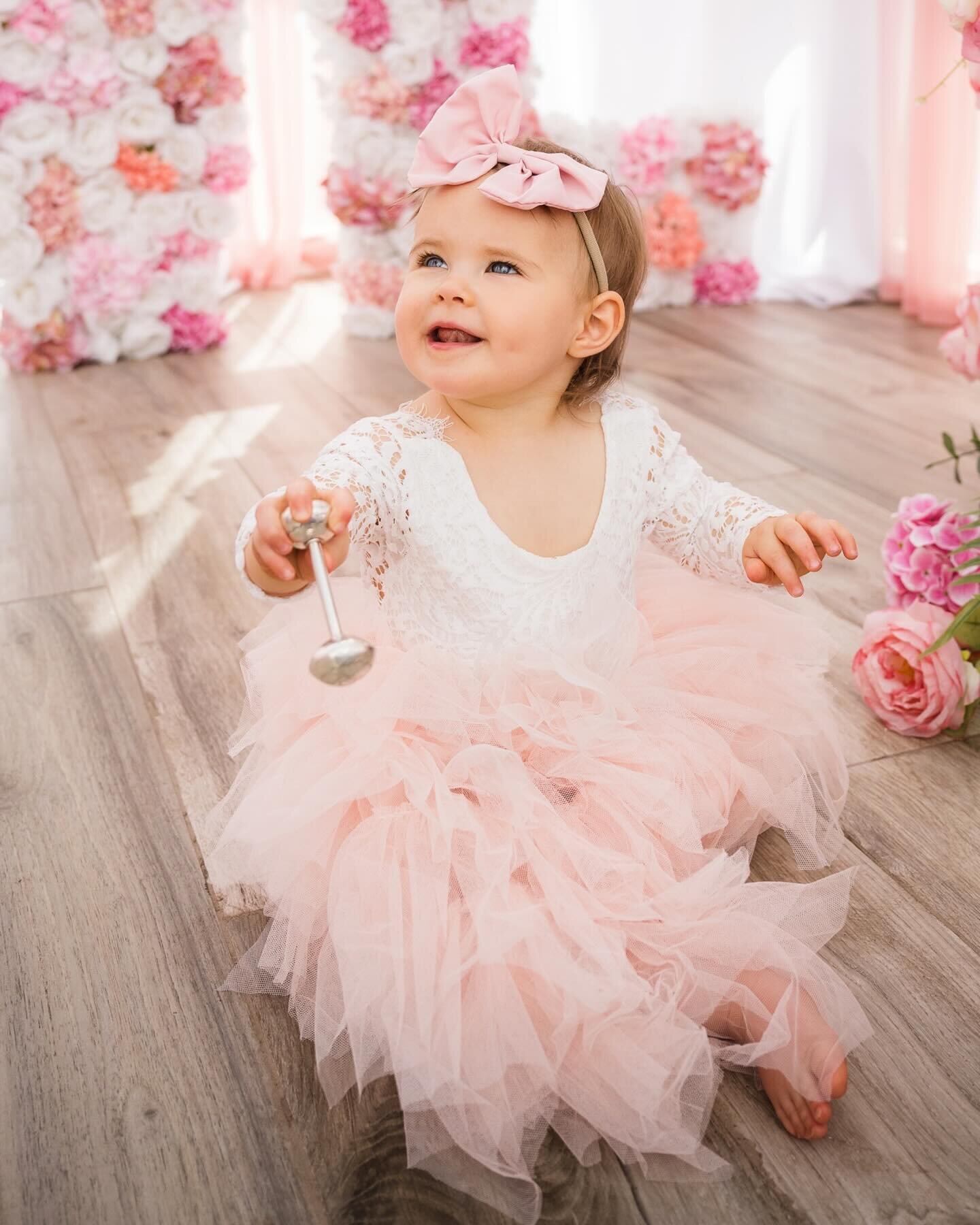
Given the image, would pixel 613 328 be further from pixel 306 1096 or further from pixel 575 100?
pixel 575 100

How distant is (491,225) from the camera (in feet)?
3.20

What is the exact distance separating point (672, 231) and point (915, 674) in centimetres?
215

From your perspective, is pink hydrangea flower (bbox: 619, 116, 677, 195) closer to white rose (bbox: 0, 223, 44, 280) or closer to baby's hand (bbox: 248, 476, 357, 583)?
white rose (bbox: 0, 223, 44, 280)

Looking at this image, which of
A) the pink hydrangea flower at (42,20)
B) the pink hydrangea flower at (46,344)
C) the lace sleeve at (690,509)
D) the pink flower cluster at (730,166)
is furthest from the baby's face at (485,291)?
the pink flower cluster at (730,166)

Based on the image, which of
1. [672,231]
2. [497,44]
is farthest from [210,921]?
[672,231]

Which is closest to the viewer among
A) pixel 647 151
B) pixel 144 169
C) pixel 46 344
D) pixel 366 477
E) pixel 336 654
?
pixel 336 654

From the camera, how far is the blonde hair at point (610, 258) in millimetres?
1040

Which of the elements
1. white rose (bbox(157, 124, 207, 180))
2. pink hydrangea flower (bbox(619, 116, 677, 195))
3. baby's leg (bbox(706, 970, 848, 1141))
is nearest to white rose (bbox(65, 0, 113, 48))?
white rose (bbox(157, 124, 207, 180))

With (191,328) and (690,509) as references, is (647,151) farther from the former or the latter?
(690,509)

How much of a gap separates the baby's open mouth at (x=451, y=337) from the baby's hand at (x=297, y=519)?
0.67ft

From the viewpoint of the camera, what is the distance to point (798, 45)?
10.5ft

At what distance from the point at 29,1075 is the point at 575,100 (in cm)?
287

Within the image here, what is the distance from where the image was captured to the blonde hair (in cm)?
104

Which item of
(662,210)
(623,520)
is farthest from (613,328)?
(662,210)
